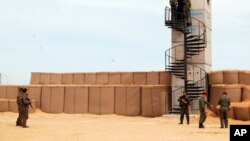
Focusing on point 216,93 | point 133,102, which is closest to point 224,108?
point 216,93

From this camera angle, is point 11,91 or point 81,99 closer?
point 81,99

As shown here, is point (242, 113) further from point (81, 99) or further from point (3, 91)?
point (3, 91)

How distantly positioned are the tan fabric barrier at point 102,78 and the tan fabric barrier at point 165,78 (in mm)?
3858

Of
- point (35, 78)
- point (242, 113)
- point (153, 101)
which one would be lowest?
point (242, 113)

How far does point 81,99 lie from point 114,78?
8.38ft

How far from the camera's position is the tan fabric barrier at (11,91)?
83.6ft

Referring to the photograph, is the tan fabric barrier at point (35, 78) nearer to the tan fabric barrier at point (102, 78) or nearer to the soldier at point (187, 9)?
the tan fabric barrier at point (102, 78)

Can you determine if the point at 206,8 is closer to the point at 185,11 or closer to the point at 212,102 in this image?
the point at 185,11

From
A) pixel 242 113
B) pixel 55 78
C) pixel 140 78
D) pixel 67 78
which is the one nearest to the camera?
pixel 242 113

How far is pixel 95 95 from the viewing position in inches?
920

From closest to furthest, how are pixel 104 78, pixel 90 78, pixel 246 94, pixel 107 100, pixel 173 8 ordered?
pixel 246 94 → pixel 173 8 → pixel 107 100 → pixel 104 78 → pixel 90 78

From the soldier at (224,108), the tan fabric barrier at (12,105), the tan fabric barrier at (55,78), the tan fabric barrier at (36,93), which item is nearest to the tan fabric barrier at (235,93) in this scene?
the soldier at (224,108)

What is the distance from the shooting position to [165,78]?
2256 centimetres

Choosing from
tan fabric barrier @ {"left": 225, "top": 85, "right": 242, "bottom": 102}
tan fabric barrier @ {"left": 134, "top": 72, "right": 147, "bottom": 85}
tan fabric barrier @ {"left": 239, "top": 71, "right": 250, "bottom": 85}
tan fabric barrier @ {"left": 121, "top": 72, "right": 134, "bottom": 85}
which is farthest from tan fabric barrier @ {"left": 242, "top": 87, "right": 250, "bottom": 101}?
tan fabric barrier @ {"left": 121, "top": 72, "right": 134, "bottom": 85}
